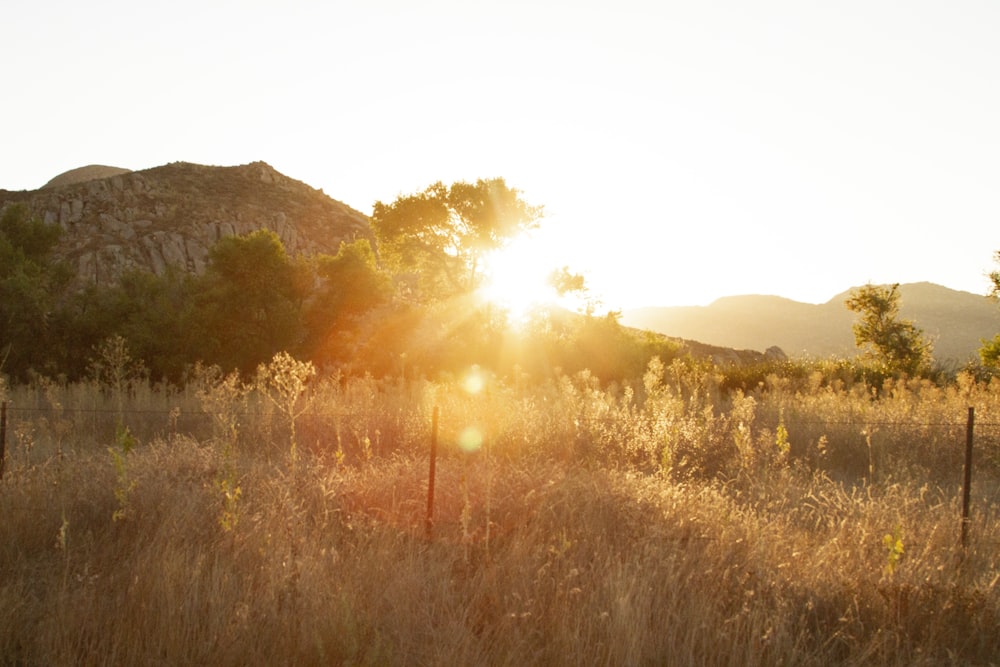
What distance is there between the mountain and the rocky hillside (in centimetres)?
5363

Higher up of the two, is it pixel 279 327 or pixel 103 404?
pixel 279 327

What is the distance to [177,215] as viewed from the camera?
40.1m

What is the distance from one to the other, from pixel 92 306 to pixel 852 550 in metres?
17.2

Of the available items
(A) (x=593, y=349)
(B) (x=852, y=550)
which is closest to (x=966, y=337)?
(A) (x=593, y=349)

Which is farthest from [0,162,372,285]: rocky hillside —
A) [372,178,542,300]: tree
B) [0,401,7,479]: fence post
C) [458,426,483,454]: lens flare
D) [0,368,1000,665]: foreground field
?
[0,368,1000,665]: foreground field

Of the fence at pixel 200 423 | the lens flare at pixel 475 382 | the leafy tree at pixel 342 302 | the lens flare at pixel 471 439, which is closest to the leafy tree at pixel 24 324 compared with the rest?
the fence at pixel 200 423

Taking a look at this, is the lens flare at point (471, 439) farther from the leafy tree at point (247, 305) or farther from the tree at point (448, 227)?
the tree at point (448, 227)

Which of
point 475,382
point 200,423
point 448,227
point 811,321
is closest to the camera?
point 200,423

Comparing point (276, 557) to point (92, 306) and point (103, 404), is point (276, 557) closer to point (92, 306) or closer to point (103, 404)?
point (103, 404)

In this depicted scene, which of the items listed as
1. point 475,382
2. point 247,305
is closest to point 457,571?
point 475,382

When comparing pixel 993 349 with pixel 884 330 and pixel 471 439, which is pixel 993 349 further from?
pixel 471 439

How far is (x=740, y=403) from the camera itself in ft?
41.4

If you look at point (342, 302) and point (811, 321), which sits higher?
point (811, 321)

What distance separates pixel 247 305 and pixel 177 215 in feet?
83.8
